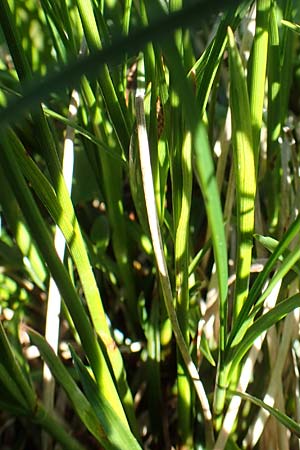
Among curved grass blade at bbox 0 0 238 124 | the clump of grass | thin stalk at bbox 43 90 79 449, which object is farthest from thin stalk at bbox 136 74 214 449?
curved grass blade at bbox 0 0 238 124

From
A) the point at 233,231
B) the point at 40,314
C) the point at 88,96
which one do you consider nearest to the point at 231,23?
the point at 88,96

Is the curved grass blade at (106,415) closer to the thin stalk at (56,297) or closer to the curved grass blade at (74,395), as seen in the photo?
the curved grass blade at (74,395)

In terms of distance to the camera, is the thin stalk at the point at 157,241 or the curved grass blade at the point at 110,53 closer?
the curved grass blade at the point at 110,53

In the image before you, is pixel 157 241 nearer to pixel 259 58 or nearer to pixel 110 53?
pixel 259 58

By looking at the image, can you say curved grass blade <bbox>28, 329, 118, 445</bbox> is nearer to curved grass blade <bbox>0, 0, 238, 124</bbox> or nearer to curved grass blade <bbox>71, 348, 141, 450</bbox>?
curved grass blade <bbox>71, 348, 141, 450</bbox>

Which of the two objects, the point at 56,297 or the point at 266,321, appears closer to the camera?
the point at 266,321

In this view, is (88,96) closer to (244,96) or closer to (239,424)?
(244,96)

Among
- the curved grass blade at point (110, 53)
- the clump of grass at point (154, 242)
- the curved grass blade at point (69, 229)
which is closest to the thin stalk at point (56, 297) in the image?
the clump of grass at point (154, 242)

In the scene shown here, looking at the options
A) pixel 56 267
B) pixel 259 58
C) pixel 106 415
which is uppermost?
pixel 259 58

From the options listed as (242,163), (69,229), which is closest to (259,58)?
(242,163)

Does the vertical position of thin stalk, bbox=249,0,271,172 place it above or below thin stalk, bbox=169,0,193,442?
above

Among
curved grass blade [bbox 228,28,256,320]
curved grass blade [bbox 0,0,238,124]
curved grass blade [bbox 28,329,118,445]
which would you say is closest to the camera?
curved grass blade [bbox 0,0,238,124]
